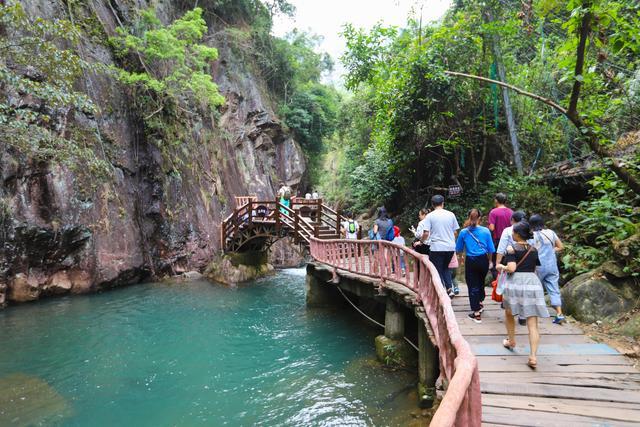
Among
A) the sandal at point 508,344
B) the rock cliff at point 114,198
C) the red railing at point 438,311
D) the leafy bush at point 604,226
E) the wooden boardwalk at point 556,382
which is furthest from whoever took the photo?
the rock cliff at point 114,198

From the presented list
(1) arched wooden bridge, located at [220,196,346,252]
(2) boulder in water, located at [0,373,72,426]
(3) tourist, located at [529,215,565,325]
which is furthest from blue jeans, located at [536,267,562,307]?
(1) arched wooden bridge, located at [220,196,346,252]

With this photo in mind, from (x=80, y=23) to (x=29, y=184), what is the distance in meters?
7.02

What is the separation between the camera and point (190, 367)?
7500 mm

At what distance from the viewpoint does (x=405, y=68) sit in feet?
42.2

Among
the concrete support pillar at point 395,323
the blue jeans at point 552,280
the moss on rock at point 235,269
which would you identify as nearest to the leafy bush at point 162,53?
the moss on rock at point 235,269

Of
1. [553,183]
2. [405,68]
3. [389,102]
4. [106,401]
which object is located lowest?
[106,401]

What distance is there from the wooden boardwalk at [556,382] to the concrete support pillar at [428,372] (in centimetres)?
62

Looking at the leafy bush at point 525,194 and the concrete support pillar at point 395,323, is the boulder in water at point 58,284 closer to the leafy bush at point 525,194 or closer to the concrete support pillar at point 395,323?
the concrete support pillar at point 395,323

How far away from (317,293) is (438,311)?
7.93 meters

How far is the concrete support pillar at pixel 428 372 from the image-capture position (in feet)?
18.2

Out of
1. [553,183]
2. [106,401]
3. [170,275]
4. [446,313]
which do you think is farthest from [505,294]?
[170,275]

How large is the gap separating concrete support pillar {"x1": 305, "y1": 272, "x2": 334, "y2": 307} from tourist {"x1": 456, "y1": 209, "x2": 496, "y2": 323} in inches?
262

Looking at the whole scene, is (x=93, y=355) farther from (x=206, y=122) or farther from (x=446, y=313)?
(x=206, y=122)

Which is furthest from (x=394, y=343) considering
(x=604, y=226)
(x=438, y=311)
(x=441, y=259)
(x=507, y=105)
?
(x=507, y=105)
